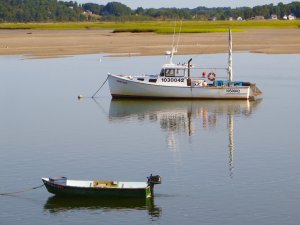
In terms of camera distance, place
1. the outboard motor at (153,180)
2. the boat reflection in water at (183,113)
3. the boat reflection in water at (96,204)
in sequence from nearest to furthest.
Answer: the boat reflection in water at (96,204) < the outboard motor at (153,180) < the boat reflection in water at (183,113)

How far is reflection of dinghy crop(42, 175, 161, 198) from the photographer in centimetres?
2717

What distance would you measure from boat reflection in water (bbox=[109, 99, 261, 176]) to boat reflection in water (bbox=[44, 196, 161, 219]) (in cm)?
1013

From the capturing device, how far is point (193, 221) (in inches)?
983

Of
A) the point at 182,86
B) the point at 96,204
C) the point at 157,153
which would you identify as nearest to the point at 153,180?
the point at 96,204

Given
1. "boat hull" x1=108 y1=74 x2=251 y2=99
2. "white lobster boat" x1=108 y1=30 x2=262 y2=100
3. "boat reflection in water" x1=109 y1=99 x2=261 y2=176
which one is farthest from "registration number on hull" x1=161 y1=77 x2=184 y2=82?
"boat reflection in water" x1=109 y1=99 x2=261 y2=176

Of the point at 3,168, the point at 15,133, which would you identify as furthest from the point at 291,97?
the point at 3,168

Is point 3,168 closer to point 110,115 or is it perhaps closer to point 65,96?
point 110,115

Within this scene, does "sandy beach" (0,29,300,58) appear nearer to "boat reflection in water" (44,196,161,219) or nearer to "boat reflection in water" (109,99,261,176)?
"boat reflection in water" (109,99,261,176)

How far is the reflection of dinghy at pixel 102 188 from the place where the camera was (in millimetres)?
27169

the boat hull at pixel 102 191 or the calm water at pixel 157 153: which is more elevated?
the boat hull at pixel 102 191

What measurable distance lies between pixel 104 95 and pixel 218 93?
8730 millimetres

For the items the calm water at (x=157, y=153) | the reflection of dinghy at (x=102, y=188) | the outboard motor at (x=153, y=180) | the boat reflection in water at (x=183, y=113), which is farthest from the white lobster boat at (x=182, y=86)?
the outboard motor at (x=153, y=180)

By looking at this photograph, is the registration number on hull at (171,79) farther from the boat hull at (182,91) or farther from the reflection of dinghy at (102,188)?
the reflection of dinghy at (102,188)

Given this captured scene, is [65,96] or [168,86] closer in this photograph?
[168,86]
